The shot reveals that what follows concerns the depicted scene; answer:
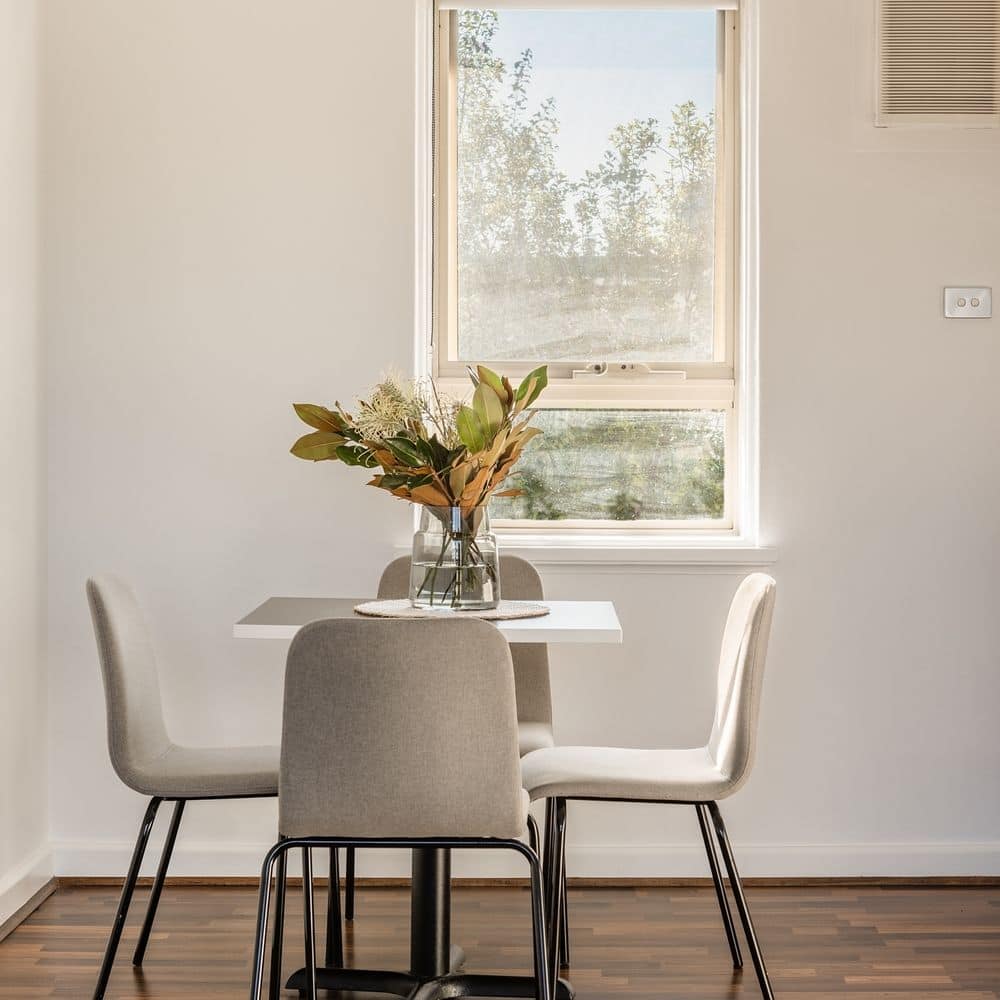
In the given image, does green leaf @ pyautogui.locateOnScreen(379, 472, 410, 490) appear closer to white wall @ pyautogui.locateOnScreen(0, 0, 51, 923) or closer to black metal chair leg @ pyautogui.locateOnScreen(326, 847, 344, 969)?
black metal chair leg @ pyautogui.locateOnScreen(326, 847, 344, 969)

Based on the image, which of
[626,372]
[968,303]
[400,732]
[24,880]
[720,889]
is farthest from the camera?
[626,372]

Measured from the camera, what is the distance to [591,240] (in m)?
3.37

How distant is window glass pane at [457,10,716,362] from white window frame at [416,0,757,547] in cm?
4

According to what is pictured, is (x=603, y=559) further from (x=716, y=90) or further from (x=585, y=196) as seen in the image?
(x=716, y=90)

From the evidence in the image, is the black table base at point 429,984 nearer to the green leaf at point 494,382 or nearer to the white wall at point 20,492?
the white wall at point 20,492

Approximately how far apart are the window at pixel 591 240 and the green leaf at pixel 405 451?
1091mm

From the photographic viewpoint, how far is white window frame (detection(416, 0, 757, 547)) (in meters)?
3.31

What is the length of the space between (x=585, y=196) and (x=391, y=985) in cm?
214

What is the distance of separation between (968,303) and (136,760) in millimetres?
2365

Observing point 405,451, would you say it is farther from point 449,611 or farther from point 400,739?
point 400,739

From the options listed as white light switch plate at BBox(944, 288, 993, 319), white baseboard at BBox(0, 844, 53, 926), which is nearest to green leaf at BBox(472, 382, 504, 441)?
white light switch plate at BBox(944, 288, 993, 319)

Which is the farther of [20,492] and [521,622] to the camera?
[20,492]

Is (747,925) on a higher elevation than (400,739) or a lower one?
lower

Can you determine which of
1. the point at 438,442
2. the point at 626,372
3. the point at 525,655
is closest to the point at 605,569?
the point at 525,655
